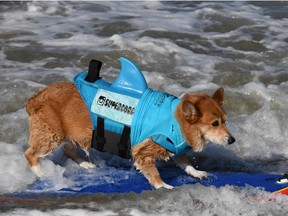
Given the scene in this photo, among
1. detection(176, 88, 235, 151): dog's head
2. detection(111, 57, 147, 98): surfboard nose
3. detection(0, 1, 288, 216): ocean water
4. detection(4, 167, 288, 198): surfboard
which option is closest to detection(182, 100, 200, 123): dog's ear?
detection(176, 88, 235, 151): dog's head

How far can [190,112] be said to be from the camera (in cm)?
512

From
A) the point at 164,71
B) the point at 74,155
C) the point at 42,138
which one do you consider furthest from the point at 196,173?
the point at 164,71

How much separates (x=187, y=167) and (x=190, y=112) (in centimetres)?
94

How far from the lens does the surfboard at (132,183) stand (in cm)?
548

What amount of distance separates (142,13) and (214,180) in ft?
26.9

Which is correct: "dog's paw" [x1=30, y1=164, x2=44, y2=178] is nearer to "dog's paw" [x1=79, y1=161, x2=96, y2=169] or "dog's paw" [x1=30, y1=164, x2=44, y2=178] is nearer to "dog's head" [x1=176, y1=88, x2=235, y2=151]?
"dog's paw" [x1=79, y1=161, x2=96, y2=169]

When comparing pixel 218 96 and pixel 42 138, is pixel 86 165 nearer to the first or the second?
pixel 42 138

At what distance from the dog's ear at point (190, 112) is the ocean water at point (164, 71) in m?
0.68

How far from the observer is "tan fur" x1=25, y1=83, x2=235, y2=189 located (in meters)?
5.21

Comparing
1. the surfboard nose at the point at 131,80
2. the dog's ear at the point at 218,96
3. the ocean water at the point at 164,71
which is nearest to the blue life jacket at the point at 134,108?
the surfboard nose at the point at 131,80

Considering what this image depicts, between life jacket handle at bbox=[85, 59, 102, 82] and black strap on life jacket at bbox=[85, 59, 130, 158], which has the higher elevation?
life jacket handle at bbox=[85, 59, 102, 82]

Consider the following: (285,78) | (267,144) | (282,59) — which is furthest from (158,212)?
(282,59)

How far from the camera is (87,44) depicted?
10.8m

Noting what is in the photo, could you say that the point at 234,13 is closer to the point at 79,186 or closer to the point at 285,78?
the point at 285,78
